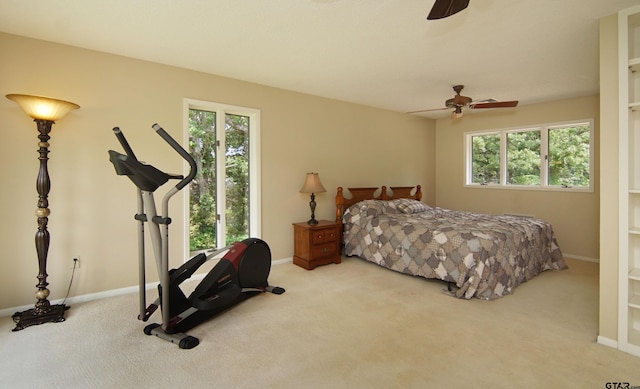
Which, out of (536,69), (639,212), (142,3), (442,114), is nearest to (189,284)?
(142,3)

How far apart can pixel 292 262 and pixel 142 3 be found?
328 centimetres

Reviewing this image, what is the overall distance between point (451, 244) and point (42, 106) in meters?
3.92

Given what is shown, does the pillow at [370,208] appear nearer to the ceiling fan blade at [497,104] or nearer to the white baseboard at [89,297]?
the ceiling fan blade at [497,104]

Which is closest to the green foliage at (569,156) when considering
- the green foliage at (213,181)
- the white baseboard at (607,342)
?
the white baseboard at (607,342)

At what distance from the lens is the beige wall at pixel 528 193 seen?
4.54 meters

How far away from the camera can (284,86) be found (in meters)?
4.18

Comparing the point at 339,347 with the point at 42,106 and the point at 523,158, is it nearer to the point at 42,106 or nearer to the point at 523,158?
the point at 42,106

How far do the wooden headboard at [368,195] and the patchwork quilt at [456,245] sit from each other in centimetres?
16

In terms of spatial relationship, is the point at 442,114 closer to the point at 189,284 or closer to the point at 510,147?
the point at 510,147

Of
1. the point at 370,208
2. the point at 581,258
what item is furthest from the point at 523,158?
the point at 370,208

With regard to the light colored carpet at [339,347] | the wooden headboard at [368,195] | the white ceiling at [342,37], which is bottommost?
the light colored carpet at [339,347]

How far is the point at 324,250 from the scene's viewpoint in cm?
422

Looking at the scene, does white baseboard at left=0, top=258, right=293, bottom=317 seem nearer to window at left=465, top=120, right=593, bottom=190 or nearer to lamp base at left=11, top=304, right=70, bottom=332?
lamp base at left=11, top=304, right=70, bottom=332

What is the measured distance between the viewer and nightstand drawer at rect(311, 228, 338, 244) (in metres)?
4.11
